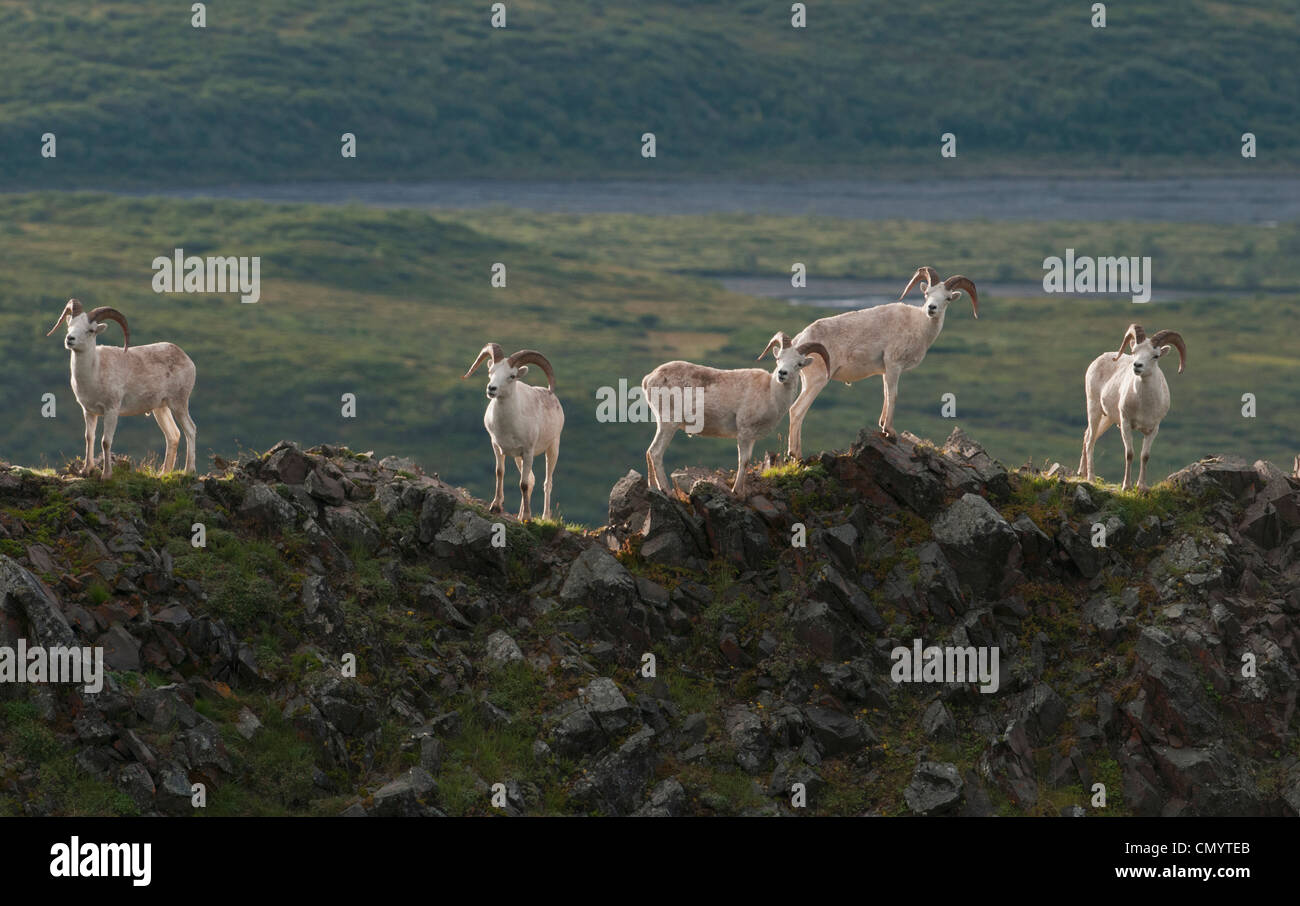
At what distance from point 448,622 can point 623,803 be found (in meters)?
5.08

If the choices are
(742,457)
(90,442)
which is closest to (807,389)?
(742,457)

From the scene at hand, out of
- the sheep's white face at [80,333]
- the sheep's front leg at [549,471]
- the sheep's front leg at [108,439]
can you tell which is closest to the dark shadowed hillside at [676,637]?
the sheep's front leg at [108,439]

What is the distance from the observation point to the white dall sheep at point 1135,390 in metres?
35.6

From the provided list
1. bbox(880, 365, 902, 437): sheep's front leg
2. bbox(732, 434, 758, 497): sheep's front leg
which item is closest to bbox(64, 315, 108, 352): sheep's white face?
bbox(732, 434, 758, 497): sheep's front leg

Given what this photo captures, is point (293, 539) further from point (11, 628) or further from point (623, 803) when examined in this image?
point (623, 803)

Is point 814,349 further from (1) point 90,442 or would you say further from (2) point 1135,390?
(1) point 90,442

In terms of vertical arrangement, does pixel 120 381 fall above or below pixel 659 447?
above

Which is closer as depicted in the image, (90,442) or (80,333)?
(80,333)

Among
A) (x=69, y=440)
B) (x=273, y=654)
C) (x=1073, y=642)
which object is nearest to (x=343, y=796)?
(x=273, y=654)

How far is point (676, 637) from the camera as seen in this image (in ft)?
115

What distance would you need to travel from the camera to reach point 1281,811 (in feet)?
111

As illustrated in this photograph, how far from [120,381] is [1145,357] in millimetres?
19543

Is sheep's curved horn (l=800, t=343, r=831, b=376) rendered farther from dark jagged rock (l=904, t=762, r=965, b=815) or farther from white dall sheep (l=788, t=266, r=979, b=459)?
dark jagged rock (l=904, t=762, r=965, b=815)

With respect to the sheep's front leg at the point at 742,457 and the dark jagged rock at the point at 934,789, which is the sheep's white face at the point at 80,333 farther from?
the dark jagged rock at the point at 934,789
